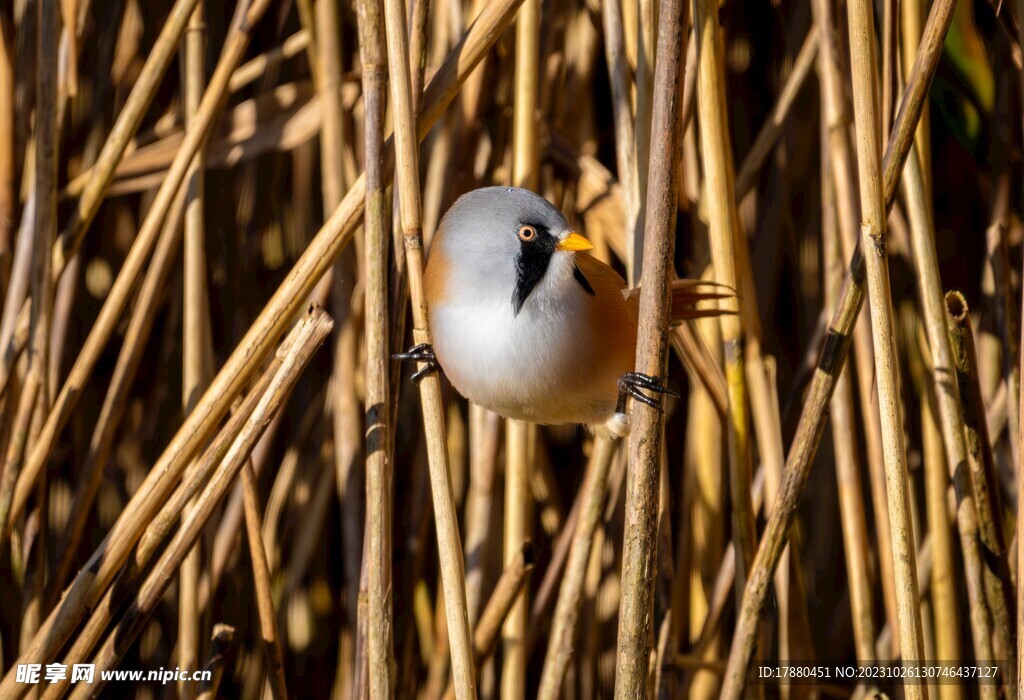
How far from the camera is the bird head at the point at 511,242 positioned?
1.23m

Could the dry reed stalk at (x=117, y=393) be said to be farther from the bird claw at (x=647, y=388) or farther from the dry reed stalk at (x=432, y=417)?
the bird claw at (x=647, y=388)

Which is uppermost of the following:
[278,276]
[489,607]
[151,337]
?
[278,276]

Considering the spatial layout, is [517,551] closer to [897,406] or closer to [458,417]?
[458,417]

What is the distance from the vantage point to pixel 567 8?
1.80 metres

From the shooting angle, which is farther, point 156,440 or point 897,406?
point 156,440

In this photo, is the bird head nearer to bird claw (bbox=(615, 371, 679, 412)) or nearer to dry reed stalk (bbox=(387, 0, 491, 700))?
dry reed stalk (bbox=(387, 0, 491, 700))

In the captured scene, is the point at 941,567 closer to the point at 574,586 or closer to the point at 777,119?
the point at 574,586

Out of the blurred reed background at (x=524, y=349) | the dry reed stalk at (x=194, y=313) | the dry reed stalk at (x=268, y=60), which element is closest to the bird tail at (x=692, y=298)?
the blurred reed background at (x=524, y=349)

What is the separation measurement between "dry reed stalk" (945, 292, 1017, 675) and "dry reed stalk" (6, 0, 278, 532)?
46.6 inches

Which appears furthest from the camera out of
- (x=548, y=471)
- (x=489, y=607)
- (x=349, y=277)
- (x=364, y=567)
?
(x=548, y=471)

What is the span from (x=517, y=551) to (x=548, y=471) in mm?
435

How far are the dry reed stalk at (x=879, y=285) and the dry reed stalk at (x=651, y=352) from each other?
0.86 feet

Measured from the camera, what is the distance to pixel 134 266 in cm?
150

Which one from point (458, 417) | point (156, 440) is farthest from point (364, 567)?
point (156, 440)
